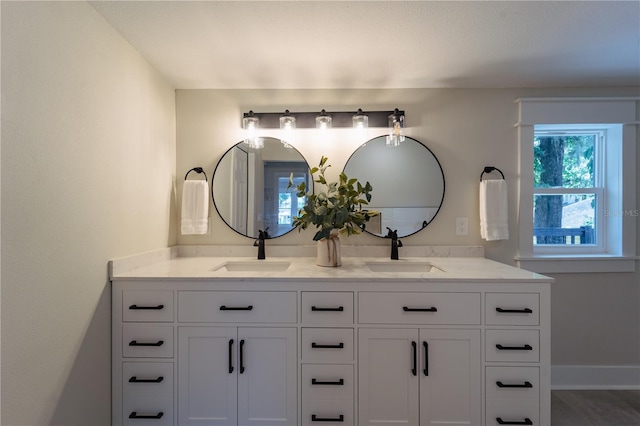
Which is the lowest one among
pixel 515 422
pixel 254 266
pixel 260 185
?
pixel 515 422

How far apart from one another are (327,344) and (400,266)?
752mm

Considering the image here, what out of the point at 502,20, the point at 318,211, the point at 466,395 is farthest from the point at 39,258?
the point at 502,20

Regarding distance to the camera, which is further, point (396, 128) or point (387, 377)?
point (396, 128)

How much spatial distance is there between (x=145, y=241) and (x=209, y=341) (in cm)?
75

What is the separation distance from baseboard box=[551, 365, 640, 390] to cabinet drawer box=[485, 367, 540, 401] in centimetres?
86

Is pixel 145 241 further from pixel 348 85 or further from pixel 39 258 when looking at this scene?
pixel 348 85

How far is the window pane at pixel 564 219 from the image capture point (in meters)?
2.07

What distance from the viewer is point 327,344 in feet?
4.54

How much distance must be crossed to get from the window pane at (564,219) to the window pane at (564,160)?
0.11 metres

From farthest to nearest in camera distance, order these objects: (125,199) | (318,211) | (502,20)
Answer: (318,211) → (125,199) → (502,20)

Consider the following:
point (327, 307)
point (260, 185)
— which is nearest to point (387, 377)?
point (327, 307)

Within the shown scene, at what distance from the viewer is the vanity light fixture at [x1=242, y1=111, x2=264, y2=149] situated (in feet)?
6.48

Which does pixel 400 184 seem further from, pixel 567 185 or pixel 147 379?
pixel 147 379

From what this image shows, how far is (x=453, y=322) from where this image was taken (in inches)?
54.0
